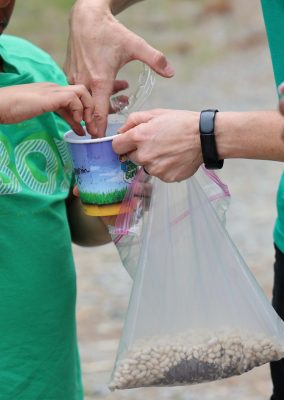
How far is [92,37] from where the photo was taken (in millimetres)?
2262

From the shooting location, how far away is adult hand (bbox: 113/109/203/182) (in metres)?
2.06

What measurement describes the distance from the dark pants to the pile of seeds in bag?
17.0 inches

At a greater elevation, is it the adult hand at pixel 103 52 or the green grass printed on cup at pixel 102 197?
the adult hand at pixel 103 52

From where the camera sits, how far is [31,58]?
2.44 m

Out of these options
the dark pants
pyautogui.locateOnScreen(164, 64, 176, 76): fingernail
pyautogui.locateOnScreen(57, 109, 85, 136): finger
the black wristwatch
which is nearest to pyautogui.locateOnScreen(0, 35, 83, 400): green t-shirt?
pyautogui.locateOnScreen(57, 109, 85, 136): finger

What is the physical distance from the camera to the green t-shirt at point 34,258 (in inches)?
86.0

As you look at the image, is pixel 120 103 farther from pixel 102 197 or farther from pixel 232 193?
pixel 232 193

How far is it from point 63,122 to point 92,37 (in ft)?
0.89

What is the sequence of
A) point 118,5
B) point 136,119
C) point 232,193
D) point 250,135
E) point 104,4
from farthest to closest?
point 232,193 → point 118,5 → point 104,4 → point 136,119 → point 250,135

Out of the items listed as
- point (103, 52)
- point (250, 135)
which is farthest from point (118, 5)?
point (250, 135)

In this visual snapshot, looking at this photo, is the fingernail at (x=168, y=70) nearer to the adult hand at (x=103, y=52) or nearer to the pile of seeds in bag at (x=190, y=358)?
the adult hand at (x=103, y=52)

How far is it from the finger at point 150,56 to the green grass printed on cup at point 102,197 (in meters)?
0.35

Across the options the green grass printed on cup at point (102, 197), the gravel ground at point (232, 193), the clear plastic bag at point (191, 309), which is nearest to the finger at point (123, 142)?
the green grass printed on cup at point (102, 197)

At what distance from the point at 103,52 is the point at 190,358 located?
814mm
